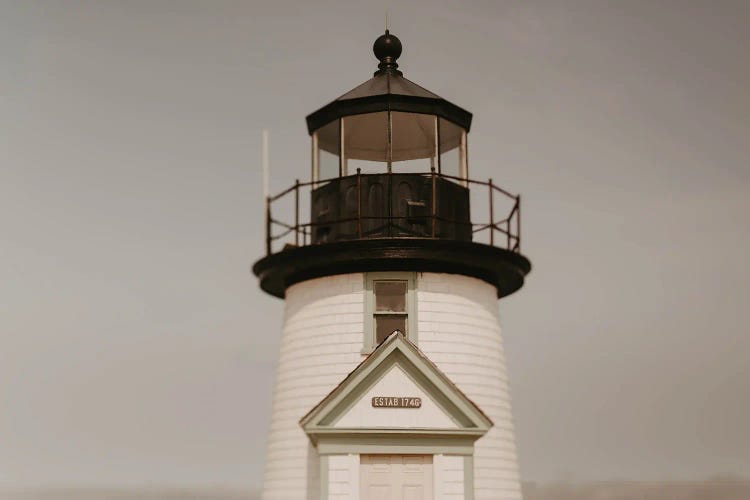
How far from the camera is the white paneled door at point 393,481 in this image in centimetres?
1808

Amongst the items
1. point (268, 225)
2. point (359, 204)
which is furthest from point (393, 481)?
point (268, 225)

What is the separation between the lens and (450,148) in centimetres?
2205

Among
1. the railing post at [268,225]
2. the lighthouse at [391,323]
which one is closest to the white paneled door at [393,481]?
the lighthouse at [391,323]

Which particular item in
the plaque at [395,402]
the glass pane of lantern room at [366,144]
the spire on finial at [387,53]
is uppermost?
the spire on finial at [387,53]

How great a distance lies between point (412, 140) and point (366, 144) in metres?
0.88

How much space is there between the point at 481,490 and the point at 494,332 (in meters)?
2.97

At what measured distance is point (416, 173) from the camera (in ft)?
67.8

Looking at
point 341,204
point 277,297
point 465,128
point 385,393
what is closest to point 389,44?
point 465,128

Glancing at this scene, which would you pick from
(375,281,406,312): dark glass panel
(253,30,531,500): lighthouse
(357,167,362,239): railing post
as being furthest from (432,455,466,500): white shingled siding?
(357,167,362,239): railing post

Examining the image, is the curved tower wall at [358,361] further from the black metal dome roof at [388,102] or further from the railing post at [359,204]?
the black metal dome roof at [388,102]

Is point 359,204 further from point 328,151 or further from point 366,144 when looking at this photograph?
point 366,144

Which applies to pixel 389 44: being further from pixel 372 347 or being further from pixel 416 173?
pixel 372 347

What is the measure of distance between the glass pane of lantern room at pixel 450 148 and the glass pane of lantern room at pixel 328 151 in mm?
1920

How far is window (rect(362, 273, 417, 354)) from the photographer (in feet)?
65.5
